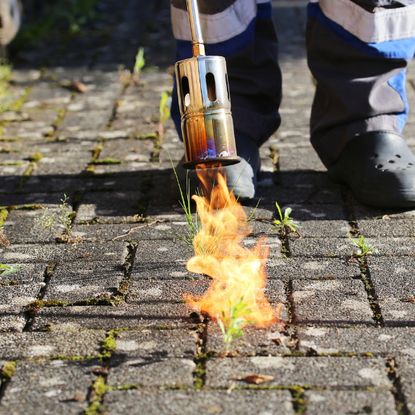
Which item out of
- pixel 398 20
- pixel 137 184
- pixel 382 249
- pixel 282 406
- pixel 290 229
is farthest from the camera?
pixel 137 184

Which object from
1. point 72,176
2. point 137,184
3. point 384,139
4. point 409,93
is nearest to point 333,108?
point 384,139

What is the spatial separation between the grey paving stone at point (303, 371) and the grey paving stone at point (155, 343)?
101 mm

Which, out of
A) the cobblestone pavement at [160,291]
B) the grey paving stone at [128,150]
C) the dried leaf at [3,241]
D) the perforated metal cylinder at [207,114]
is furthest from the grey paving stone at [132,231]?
the grey paving stone at [128,150]

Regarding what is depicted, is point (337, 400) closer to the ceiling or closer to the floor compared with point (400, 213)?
closer to the ceiling

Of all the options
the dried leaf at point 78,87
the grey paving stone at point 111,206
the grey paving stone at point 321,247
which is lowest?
the dried leaf at point 78,87

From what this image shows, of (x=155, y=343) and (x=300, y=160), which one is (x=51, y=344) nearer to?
(x=155, y=343)

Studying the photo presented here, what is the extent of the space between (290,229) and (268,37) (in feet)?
2.84

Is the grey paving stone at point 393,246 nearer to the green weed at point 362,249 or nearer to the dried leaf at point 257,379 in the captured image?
the green weed at point 362,249

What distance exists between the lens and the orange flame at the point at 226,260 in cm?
241

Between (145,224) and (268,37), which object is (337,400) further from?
(268,37)

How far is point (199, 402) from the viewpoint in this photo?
1.97 m

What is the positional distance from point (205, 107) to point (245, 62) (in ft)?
2.88

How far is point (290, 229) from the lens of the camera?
299 cm

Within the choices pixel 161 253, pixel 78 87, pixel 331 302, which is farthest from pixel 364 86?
pixel 78 87
